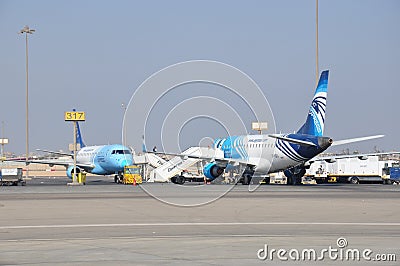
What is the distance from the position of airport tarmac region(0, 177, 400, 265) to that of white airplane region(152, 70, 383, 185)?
2228 centimetres

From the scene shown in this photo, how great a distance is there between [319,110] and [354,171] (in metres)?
27.3

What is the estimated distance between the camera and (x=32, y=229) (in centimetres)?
2242

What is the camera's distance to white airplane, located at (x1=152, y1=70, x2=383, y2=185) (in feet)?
186

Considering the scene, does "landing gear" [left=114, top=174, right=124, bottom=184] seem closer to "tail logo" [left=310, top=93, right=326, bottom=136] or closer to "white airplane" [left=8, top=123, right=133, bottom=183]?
"white airplane" [left=8, top=123, right=133, bottom=183]

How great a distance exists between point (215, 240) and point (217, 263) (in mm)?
4498

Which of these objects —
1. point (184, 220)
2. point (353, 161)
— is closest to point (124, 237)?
point (184, 220)

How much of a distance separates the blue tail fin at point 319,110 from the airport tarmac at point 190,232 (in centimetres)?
2296

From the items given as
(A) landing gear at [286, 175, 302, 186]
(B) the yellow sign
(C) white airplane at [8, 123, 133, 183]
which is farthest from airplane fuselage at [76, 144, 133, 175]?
(A) landing gear at [286, 175, 302, 186]

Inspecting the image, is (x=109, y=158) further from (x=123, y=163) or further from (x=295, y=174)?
(x=295, y=174)

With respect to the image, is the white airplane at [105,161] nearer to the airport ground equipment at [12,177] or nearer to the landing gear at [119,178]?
the landing gear at [119,178]

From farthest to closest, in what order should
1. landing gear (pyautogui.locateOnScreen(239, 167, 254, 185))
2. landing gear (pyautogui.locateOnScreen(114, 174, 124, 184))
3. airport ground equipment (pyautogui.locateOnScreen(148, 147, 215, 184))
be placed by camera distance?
airport ground equipment (pyautogui.locateOnScreen(148, 147, 215, 184)), landing gear (pyautogui.locateOnScreen(114, 174, 124, 184)), landing gear (pyautogui.locateOnScreen(239, 167, 254, 185))

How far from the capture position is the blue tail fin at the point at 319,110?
5703 centimetres

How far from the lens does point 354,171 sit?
3250 inches

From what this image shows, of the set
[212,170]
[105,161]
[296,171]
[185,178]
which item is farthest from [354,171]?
[105,161]
